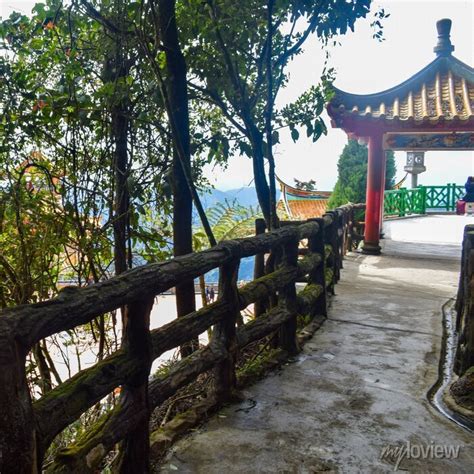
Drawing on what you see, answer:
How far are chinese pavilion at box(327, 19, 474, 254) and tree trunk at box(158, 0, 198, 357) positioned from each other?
5.53 meters

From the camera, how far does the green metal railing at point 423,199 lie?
17250 mm

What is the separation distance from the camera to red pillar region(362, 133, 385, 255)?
31.7ft

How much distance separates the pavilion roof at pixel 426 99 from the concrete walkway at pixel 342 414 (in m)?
4.80

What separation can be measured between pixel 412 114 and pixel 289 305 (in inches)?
250

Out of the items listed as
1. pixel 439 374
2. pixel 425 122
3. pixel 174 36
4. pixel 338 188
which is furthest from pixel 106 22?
pixel 338 188

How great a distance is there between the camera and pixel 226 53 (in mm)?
4172

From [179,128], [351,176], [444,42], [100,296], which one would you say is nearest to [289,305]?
[179,128]

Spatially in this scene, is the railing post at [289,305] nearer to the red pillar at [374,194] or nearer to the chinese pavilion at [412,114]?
the chinese pavilion at [412,114]

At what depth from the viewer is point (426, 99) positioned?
941 cm

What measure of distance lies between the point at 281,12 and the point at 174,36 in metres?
1.29

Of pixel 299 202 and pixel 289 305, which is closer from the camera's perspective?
pixel 289 305

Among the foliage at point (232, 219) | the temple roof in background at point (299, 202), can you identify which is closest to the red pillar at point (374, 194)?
the foliage at point (232, 219)

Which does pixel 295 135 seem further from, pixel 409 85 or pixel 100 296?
pixel 409 85

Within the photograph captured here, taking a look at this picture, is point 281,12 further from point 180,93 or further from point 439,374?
point 439,374
